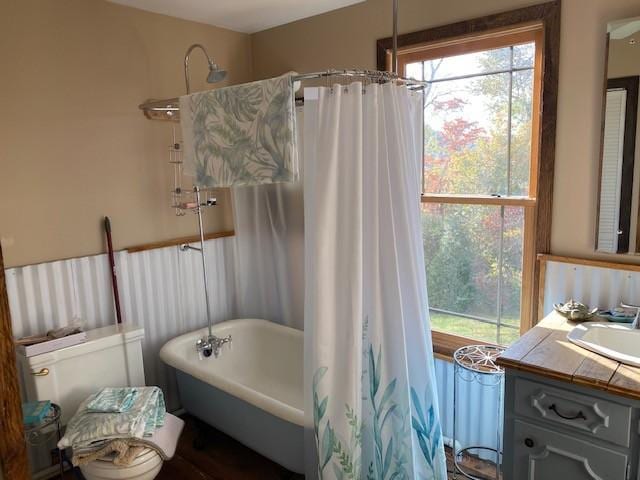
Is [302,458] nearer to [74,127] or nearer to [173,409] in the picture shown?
[173,409]

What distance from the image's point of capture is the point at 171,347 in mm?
2797

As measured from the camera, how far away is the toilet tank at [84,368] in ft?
7.59

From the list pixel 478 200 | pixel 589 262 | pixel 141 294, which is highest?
pixel 478 200

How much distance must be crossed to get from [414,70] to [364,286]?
1.44 meters

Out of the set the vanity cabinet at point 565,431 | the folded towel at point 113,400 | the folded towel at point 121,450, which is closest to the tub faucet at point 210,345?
the folded towel at point 113,400

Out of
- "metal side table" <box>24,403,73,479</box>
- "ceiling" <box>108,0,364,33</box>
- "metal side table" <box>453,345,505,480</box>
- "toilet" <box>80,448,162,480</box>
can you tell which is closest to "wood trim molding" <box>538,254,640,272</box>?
"metal side table" <box>453,345,505,480</box>

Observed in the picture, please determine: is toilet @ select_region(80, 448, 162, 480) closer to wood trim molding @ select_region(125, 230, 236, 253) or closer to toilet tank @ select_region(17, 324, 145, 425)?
toilet tank @ select_region(17, 324, 145, 425)

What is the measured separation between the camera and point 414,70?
2.73 metres

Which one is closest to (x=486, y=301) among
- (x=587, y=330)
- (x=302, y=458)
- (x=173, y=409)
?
(x=587, y=330)

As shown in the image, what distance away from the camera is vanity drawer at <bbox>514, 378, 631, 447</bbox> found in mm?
1491

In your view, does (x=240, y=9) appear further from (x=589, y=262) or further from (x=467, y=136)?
(x=589, y=262)

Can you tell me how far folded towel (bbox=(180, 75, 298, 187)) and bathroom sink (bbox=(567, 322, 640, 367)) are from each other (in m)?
1.28

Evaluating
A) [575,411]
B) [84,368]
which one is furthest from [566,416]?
[84,368]

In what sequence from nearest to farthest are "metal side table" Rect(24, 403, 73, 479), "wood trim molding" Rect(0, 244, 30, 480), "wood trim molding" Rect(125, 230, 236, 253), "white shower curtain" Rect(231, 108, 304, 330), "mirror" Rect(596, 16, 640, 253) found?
"wood trim molding" Rect(0, 244, 30, 480) < "mirror" Rect(596, 16, 640, 253) < "metal side table" Rect(24, 403, 73, 479) < "wood trim molding" Rect(125, 230, 236, 253) < "white shower curtain" Rect(231, 108, 304, 330)
